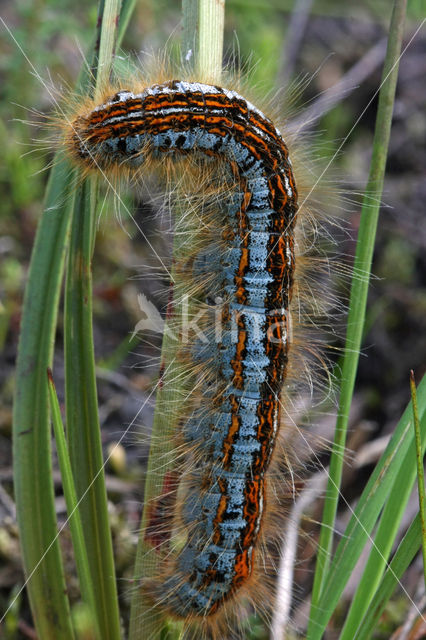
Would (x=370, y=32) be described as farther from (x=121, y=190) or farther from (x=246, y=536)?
(x=246, y=536)

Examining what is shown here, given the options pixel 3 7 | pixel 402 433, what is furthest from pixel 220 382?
pixel 3 7

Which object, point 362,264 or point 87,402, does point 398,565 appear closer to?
point 362,264

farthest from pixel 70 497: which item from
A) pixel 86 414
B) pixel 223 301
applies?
pixel 223 301

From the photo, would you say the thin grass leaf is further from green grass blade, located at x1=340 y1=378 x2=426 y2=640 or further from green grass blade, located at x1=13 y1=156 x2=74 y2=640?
green grass blade, located at x1=340 y1=378 x2=426 y2=640

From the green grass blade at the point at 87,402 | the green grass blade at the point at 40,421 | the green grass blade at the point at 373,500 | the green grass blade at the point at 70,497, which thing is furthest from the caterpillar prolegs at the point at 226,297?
the green grass blade at the point at 373,500

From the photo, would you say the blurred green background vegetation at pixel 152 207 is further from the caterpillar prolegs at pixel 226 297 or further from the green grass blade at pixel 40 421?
the green grass blade at pixel 40 421
